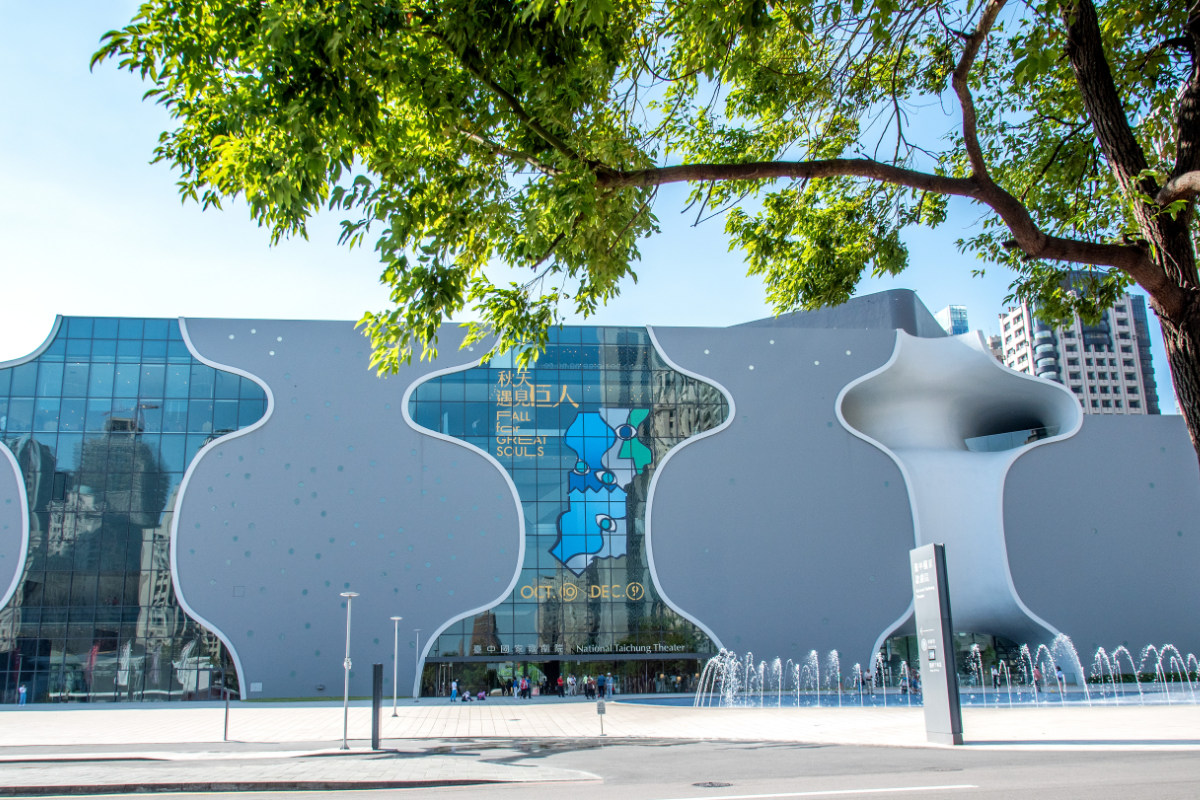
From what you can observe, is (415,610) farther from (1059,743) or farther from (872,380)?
(1059,743)

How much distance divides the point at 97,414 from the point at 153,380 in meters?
2.31

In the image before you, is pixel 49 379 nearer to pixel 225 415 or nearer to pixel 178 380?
pixel 178 380

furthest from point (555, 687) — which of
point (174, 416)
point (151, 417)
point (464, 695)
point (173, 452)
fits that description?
point (151, 417)

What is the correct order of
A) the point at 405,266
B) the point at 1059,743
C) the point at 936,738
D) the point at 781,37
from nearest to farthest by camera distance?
the point at 405,266
the point at 781,37
the point at 1059,743
the point at 936,738

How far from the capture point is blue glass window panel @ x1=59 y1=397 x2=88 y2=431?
34.2 m

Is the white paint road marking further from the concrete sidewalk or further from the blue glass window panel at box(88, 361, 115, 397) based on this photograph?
the blue glass window panel at box(88, 361, 115, 397)

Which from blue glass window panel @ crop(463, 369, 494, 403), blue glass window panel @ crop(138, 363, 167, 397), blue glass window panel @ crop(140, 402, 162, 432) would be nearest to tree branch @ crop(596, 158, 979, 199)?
blue glass window panel @ crop(463, 369, 494, 403)

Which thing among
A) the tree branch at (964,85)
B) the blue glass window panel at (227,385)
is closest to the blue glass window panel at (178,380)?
the blue glass window panel at (227,385)

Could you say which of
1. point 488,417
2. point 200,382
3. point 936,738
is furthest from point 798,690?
point 200,382

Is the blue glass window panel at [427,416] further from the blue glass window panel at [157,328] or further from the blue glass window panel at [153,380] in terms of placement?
the blue glass window panel at [157,328]

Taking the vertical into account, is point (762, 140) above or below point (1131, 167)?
above

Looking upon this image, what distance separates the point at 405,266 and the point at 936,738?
489 inches

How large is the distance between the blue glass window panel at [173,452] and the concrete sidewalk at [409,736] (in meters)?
8.74

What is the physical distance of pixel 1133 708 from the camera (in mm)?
21781
